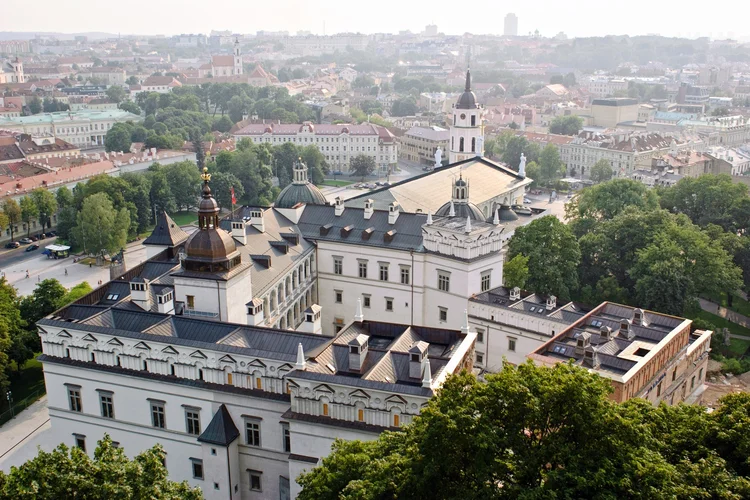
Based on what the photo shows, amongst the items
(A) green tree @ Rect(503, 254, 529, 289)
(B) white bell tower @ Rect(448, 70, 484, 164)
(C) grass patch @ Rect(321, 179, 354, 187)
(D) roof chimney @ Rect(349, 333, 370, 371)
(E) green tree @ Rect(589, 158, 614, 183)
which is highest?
(B) white bell tower @ Rect(448, 70, 484, 164)

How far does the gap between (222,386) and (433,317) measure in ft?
74.4

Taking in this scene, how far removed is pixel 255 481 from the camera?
40.3 meters

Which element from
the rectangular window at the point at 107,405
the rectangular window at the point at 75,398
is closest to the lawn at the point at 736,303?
the rectangular window at the point at 107,405

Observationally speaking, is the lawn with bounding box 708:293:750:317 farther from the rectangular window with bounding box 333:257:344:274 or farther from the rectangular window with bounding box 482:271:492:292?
the rectangular window with bounding box 333:257:344:274

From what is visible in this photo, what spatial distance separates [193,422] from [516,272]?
29116 mm

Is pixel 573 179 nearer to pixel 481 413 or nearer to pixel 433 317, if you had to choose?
pixel 433 317

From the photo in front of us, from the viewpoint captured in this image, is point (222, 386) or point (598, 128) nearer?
point (222, 386)

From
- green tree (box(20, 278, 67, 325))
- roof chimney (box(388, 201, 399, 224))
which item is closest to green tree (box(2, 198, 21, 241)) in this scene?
green tree (box(20, 278, 67, 325))

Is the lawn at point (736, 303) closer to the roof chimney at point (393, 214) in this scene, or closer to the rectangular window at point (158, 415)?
the roof chimney at point (393, 214)

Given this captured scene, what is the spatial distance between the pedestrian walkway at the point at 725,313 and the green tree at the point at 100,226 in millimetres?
62264

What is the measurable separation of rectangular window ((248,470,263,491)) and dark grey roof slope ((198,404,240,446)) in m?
2.20

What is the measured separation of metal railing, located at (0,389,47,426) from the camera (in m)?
51.0

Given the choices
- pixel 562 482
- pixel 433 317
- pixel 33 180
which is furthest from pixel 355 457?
pixel 33 180

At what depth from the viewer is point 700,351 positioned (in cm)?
5462
